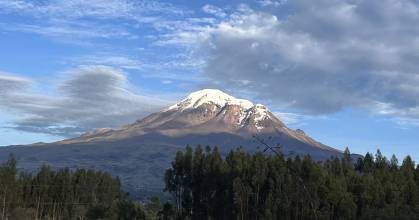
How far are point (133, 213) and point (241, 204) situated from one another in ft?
75.7

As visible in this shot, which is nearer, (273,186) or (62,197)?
(273,186)

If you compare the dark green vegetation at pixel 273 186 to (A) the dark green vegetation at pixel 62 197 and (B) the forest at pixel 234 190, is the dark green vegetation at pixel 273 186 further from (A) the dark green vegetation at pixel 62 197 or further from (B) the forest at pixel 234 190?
(A) the dark green vegetation at pixel 62 197

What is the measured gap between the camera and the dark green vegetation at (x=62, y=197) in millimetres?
86875

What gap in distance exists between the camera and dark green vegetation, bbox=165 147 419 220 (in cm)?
6370

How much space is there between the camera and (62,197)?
313ft

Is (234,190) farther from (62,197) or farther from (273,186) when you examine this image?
(62,197)

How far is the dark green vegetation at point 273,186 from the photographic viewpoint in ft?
209

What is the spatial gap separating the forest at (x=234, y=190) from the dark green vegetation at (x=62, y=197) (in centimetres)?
14

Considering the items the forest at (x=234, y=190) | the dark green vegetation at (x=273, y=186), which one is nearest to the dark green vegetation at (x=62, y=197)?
the forest at (x=234, y=190)

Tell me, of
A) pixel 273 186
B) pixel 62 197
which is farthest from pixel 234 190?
pixel 62 197

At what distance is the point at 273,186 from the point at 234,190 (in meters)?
4.59

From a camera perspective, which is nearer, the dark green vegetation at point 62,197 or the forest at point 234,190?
the forest at point 234,190

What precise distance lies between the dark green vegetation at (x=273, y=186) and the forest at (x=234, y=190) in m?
0.11

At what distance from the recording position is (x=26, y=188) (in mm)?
94438
